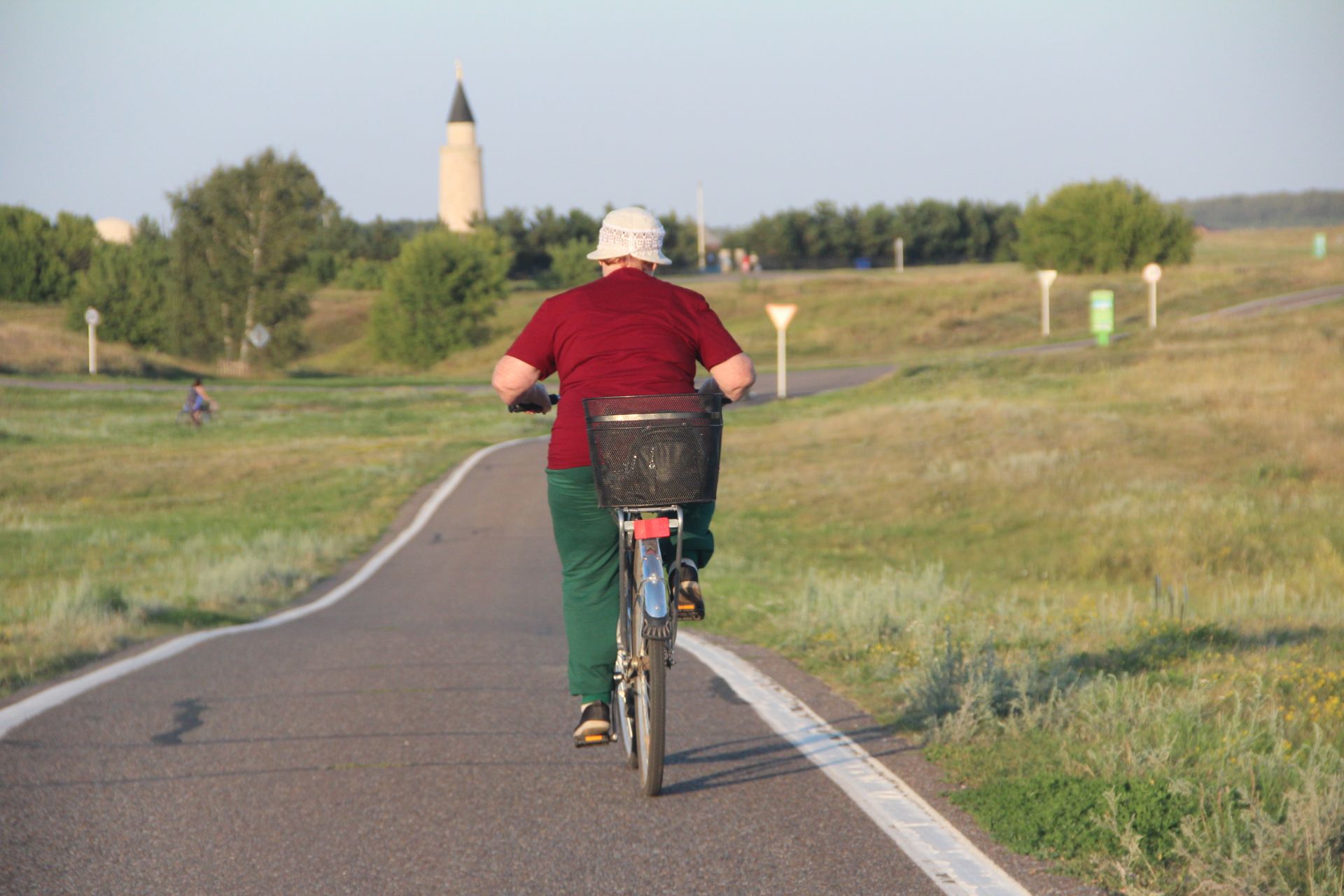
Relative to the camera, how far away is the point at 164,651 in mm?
9273

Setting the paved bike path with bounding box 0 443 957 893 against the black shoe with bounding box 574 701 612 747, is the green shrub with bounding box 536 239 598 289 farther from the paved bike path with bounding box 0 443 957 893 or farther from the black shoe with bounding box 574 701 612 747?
the black shoe with bounding box 574 701 612 747

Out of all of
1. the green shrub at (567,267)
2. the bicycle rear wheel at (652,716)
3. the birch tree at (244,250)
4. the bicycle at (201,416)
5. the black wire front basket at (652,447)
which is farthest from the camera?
the green shrub at (567,267)

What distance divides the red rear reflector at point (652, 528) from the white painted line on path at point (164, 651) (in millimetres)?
3293

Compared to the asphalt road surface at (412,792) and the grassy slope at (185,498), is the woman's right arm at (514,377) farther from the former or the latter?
the grassy slope at (185,498)

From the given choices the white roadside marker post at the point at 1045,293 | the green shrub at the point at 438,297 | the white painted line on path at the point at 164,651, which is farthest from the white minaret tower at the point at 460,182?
the white painted line on path at the point at 164,651

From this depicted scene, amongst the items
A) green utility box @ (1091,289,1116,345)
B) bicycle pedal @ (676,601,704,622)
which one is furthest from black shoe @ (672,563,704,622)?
green utility box @ (1091,289,1116,345)

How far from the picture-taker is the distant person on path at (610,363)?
16.8ft

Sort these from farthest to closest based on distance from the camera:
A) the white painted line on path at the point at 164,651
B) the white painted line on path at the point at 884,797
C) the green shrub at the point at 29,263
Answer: the green shrub at the point at 29,263
the white painted line on path at the point at 164,651
the white painted line on path at the point at 884,797

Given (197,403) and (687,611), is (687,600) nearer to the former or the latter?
(687,611)

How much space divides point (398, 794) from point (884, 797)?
1870 millimetres

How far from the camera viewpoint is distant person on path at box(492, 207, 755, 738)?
5133 mm

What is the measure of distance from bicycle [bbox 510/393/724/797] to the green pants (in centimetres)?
12

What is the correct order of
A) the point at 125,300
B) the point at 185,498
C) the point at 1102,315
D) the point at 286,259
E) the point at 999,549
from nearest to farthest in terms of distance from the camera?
the point at 999,549 → the point at 185,498 → the point at 1102,315 → the point at 286,259 → the point at 125,300

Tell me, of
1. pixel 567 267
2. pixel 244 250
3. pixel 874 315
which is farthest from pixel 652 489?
pixel 567 267
